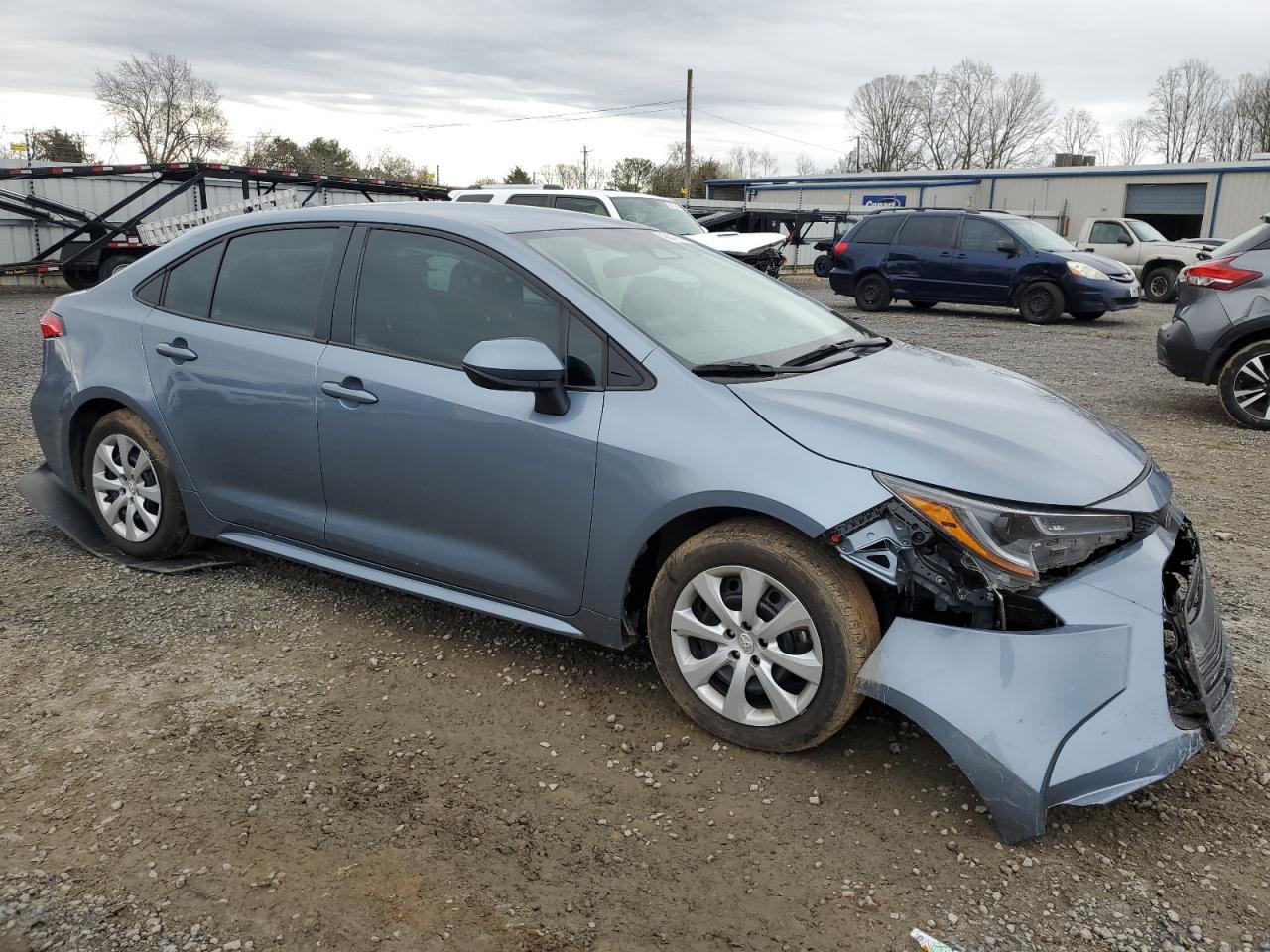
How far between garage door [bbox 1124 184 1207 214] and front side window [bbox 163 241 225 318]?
3632 centimetres

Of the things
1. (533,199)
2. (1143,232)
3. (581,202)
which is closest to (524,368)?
(533,199)

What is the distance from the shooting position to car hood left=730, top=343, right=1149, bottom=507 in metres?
2.71

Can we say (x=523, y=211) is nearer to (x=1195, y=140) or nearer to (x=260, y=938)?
(x=260, y=938)

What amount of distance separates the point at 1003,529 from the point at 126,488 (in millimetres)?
3600

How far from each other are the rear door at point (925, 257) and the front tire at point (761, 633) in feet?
46.8

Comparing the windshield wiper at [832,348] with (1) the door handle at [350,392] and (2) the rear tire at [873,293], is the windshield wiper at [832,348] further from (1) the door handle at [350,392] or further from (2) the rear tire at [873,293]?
(2) the rear tire at [873,293]

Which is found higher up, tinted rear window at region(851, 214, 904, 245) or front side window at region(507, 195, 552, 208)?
front side window at region(507, 195, 552, 208)

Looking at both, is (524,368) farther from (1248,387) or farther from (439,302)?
(1248,387)

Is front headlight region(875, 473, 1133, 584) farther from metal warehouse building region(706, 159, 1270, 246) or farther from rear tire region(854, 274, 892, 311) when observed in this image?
metal warehouse building region(706, 159, 1270, 246)

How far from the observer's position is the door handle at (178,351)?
4.02m

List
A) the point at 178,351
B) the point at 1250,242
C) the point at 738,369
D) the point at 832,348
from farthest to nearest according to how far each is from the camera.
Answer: the point at 1250,242 → the point at 178,351 → the point at 832,348 → the point at 738,369

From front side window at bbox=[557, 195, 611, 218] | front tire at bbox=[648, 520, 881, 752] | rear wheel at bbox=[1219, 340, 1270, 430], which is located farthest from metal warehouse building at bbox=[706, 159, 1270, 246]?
front tire at bbox=[648, 520, 881, 752]

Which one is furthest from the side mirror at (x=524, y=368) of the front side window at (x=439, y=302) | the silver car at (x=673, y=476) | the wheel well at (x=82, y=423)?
the wheel well at (x=82, y=423)

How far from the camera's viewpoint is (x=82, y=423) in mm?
4418
